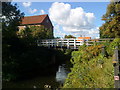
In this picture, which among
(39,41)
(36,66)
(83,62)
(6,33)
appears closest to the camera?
(83,62)

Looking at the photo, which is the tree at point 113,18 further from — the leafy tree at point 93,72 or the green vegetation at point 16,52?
the green vegetation at point 16,52

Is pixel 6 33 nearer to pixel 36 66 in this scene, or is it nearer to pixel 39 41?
pixel 36 66

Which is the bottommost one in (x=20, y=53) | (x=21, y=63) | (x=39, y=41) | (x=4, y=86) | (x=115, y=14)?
(x=4, y=86)

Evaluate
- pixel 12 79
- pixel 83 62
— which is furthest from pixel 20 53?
pixel 83 62

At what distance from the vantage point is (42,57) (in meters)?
17.6

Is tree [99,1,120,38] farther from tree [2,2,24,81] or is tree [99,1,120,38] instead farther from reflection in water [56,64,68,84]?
tree [2,2,24,81]

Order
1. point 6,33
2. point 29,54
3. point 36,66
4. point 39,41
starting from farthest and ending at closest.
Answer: point 39,41 < point 36,66 < point 29,54 < point 6,33

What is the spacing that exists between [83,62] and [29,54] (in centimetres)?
833

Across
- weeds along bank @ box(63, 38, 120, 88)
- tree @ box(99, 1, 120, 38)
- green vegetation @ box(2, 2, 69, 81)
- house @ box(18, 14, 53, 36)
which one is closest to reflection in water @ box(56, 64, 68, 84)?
green vegetation @ box(2, 2, 69, 81)

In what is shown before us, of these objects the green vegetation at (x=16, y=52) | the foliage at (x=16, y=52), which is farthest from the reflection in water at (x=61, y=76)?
the foliage at (x=16, y=52)

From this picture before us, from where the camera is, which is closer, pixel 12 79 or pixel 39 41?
pixel 12 79

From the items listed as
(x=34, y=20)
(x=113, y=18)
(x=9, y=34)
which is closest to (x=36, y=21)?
(x=34, y=20)

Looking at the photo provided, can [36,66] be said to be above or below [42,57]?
below

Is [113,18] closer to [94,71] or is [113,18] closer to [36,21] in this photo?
[94,71]
